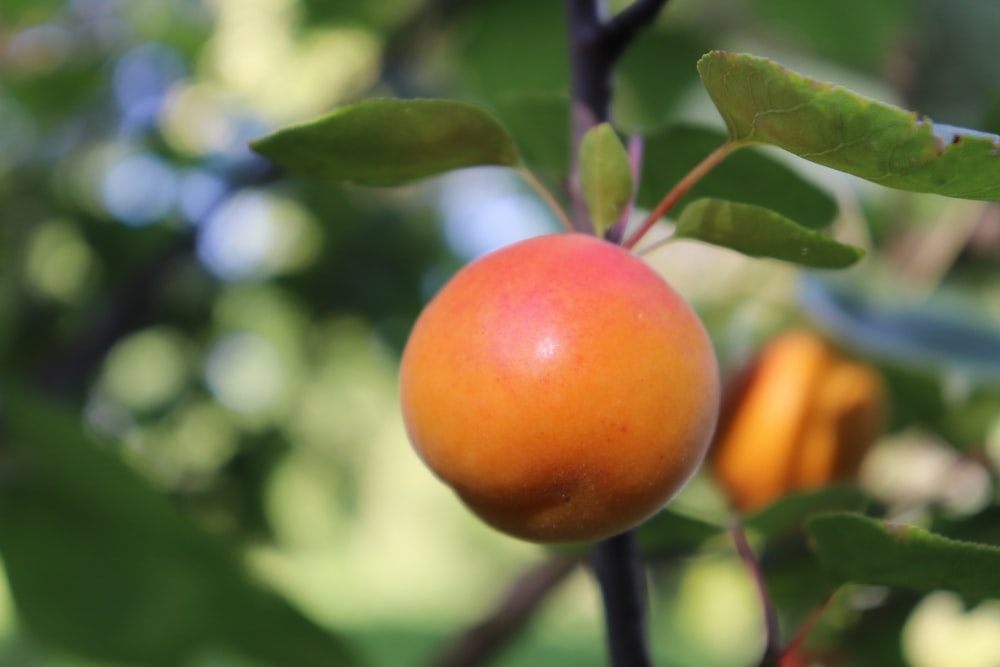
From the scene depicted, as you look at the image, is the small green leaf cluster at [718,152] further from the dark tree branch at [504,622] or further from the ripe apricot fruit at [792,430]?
the dark tree branch at [504,622]

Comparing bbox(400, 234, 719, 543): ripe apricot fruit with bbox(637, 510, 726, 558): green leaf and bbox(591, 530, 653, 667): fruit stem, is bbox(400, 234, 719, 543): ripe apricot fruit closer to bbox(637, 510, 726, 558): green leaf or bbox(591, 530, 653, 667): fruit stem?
bbox(591, 530, 653, 667): fruit stem

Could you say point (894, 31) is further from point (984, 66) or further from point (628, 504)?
point (628, 504)

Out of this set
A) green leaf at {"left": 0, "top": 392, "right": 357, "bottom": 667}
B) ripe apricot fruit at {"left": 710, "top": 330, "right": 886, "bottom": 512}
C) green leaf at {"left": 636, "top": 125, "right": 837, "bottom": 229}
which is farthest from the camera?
green leaf at {"left": 0, "top": 392, "right": 357, "bottom": 667}

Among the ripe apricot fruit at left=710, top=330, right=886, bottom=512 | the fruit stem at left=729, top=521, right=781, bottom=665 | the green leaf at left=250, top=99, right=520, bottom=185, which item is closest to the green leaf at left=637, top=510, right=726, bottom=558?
the fruit stem at left=729, top=521, right=781, bottom=665

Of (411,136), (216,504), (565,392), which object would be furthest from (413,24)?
(565,392)

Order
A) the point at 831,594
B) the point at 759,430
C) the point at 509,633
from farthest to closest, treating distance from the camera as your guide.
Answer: the point at 509,633 → the point at 759,430 → the point at 831,594

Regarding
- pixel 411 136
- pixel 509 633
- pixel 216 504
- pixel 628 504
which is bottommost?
pixel 216 504

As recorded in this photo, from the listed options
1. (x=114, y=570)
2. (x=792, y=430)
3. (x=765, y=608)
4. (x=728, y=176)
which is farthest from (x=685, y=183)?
(x=114, y=570)

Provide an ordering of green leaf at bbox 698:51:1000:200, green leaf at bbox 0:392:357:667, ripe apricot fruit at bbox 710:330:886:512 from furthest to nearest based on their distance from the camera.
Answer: green leaf at bbox 0:392:357:667 < ripe apricot fruit at bbox 710:330:886:512 < green leaf at bbox 698:51:1000:200
